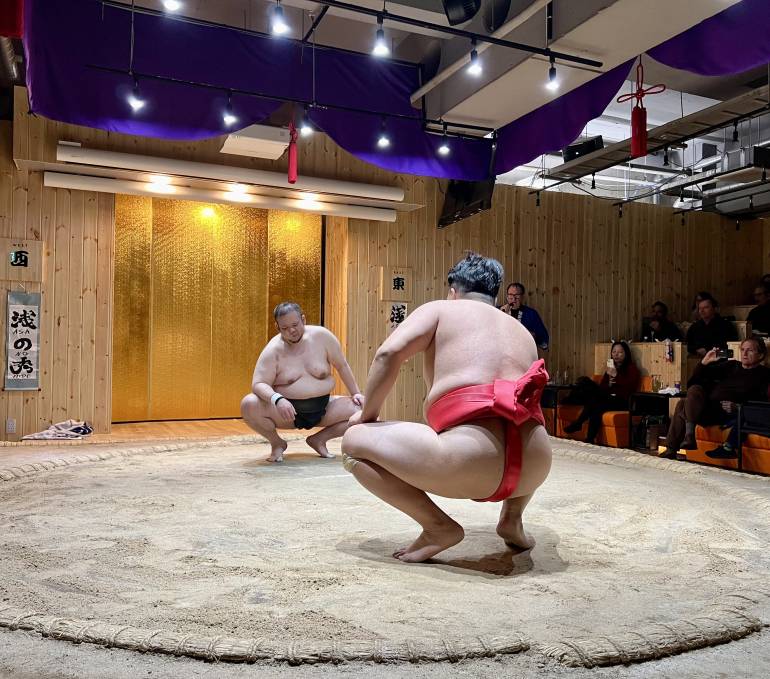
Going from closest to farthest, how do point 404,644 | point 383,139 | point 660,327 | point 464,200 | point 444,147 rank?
point 404,644, point 383,139, point 444,147, point 464,200, point 660,327

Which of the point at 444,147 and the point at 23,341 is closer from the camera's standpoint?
the point at 23,341

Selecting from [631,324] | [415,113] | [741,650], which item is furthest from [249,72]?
[631,324]

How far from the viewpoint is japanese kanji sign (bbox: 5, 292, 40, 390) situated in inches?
218

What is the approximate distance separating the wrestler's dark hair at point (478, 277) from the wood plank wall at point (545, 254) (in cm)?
442

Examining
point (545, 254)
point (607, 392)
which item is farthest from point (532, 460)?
point (545, 254)

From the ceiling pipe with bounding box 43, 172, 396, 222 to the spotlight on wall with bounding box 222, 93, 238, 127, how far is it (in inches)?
47.8

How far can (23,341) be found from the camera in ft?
18.3

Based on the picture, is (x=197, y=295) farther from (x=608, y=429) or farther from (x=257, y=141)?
(x=608, y=429)

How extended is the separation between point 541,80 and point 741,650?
398cm

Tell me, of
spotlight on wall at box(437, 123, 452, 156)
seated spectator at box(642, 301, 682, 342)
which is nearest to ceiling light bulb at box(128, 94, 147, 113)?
spotlight on wall at box(437, 123, 452, 156)

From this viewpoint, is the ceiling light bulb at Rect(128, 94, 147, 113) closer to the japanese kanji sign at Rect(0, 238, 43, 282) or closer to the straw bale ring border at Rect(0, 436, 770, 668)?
the japanese kanji sign at Rect(0, 238, 43, 282)

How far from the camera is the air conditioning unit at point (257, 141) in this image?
539 centimetres

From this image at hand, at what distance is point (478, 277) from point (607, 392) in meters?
4.36

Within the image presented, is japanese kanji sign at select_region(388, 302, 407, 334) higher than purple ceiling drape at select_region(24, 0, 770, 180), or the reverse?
purple ceiling drape at select_region(24, 0, 770, 180)
